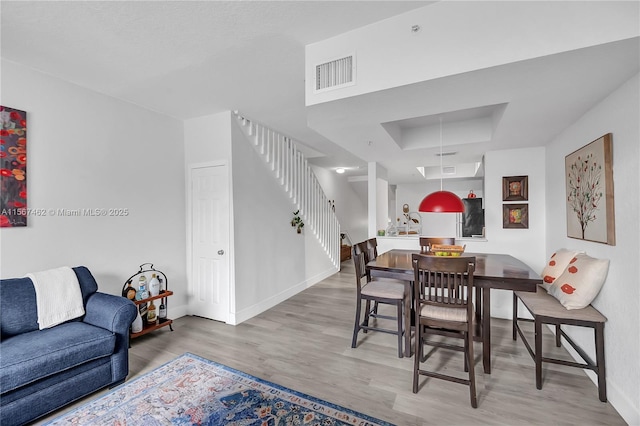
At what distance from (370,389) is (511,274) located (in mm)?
1520

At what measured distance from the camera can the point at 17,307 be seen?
2256 mm

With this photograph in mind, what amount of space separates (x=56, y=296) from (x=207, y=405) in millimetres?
1587

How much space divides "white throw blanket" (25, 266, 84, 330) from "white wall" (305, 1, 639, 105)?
8.59ft

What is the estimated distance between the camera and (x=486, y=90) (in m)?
1.94

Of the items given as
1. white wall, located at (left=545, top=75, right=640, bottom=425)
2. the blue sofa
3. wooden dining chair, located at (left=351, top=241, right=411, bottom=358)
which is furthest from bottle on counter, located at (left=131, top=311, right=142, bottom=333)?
white wall, located at (left=545, top=75, right=640, bottom=425)

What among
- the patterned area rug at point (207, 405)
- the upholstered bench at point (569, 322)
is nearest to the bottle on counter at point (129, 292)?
the patterned area rug at point (207, 405)

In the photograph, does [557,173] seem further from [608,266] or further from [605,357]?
[605,357]

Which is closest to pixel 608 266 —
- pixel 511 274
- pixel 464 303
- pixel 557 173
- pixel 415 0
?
pixel 511 274

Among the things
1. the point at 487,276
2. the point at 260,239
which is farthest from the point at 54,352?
the point at 487,276

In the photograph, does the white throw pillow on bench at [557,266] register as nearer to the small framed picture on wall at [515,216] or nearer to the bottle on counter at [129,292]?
the small framed picture on wall at [515,216]

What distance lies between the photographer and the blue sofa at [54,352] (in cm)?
187

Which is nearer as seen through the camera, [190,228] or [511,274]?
[511,274]

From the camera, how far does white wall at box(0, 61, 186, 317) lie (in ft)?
8.48

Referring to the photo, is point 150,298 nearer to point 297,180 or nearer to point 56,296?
point 56,296
